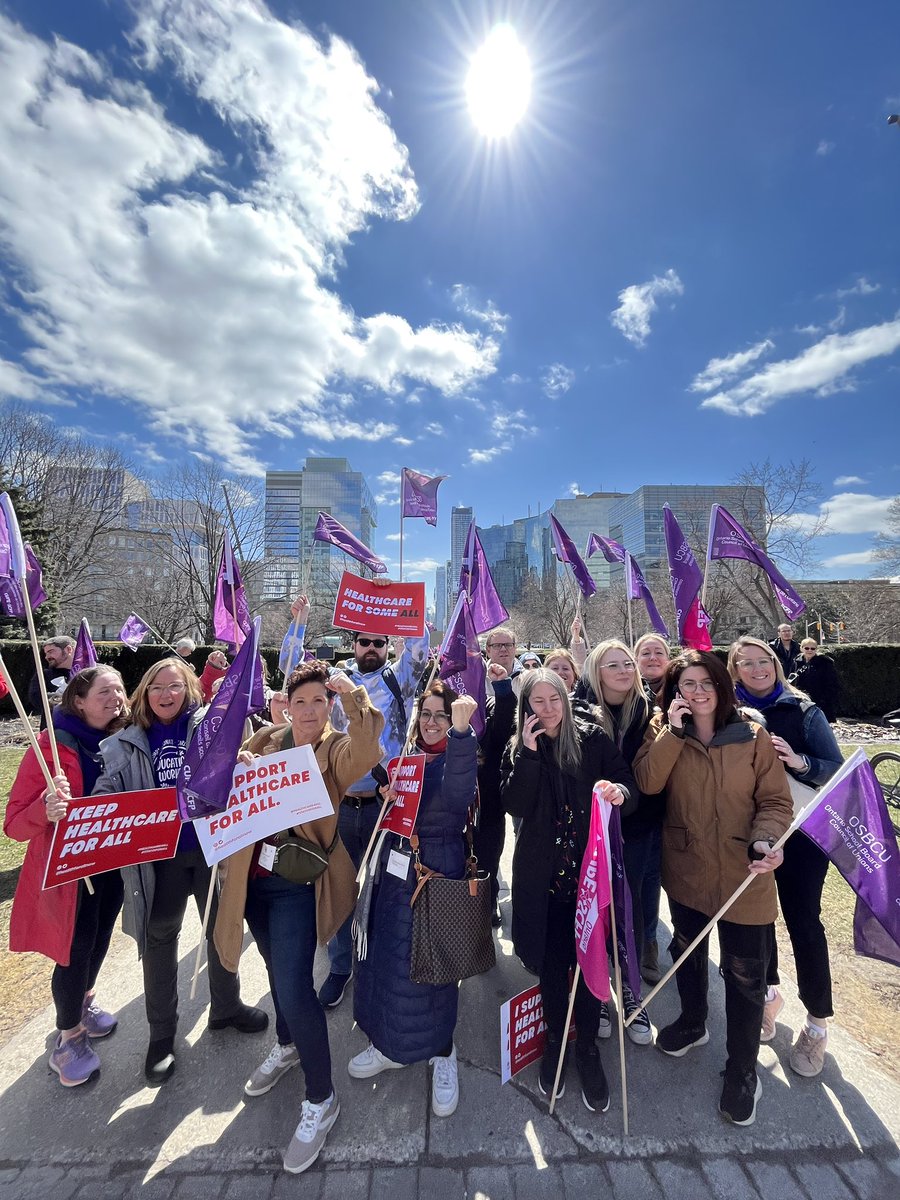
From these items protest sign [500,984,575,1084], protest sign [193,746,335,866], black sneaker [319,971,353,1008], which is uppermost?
protest sign [193,746,335,866]

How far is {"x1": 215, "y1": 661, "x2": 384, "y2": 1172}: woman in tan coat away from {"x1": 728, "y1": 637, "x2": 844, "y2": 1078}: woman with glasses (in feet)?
8.11

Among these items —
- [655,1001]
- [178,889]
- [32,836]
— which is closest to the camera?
[32,836]

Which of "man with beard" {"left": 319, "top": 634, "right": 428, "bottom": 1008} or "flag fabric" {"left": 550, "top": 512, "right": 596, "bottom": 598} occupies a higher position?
"flag fabric" {"left": 550, "top": 512, "right": 596, "bottom": 598}

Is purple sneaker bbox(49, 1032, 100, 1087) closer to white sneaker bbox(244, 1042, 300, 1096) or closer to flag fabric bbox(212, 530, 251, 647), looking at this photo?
white sneaker bbox(244, 1042, 300, 1096)

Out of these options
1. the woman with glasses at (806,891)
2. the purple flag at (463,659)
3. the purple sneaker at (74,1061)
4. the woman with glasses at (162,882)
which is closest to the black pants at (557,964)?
the woman with glasses at (806,891)

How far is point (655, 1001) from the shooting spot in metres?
3.58

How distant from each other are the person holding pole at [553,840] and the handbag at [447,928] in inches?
8.1

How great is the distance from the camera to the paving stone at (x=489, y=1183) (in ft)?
7.38

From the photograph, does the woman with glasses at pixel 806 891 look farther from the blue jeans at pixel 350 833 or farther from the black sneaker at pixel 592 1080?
the blue jeans at pixel 350 833

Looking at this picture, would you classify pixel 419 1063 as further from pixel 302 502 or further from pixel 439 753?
pixel 302 502

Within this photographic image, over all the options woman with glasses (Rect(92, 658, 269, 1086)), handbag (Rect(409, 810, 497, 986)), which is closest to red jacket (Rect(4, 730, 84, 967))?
woman with glasses (Rect(92, 658, 269, 1086))

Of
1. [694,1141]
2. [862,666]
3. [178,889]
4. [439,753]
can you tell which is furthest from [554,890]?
[862,666]

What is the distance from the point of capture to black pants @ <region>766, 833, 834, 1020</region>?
300 centimetres

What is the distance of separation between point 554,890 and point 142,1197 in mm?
2273
